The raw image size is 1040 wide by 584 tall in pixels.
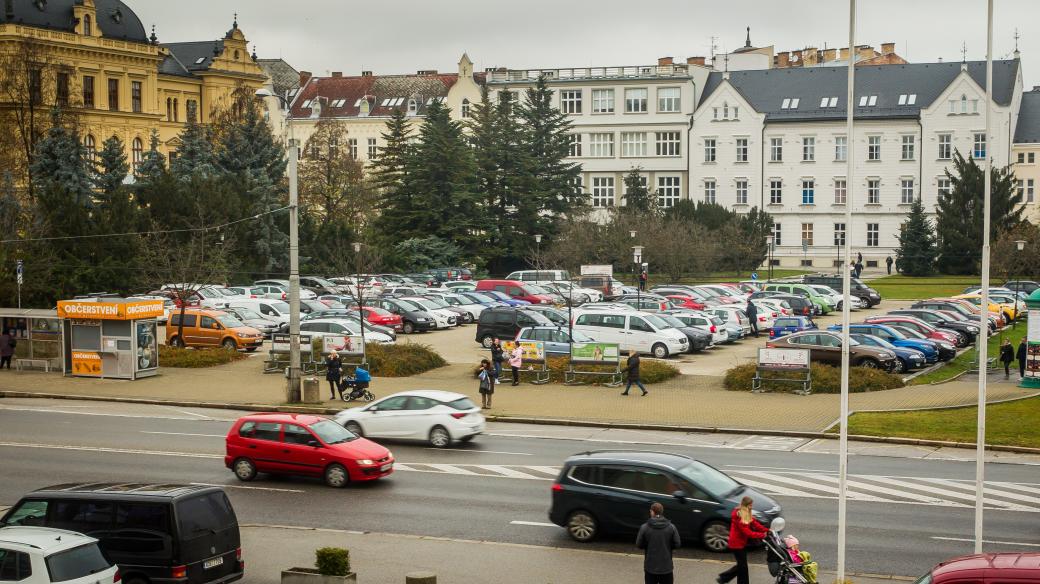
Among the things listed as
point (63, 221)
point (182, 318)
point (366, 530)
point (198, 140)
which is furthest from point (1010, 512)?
point (198, 140)

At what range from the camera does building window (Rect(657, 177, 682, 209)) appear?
102m

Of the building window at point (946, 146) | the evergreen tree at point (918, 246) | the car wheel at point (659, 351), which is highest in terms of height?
the building window at point (946, 146)

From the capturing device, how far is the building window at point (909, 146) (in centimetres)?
9294

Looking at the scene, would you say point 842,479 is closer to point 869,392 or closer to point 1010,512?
point 1010,512

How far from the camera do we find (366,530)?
2117 centimetres

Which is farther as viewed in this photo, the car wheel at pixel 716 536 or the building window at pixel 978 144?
the building window at pixel 978 144

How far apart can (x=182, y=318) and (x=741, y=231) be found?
148 ft

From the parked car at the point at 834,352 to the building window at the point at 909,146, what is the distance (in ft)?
190

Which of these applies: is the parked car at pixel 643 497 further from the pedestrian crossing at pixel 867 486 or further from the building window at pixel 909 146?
the building window at pixel 909 146

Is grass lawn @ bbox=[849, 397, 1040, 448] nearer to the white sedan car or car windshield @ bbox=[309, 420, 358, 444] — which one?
the white sedan car

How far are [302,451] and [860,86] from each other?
265ft

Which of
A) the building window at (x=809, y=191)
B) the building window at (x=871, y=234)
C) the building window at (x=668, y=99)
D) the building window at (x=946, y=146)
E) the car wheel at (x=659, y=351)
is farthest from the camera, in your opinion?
the building window at (x=668, y=99)

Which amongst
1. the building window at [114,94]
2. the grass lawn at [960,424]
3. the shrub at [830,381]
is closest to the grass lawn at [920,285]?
the shrub at [830,381]

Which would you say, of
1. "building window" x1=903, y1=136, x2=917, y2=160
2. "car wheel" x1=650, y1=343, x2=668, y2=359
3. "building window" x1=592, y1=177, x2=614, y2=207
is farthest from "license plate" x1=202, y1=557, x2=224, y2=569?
"building window" x1=592, y1=177, x2=614, y2=207
